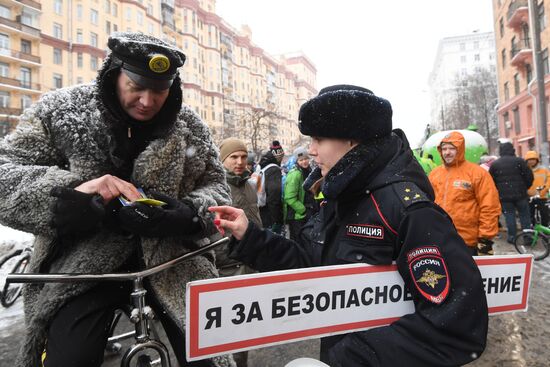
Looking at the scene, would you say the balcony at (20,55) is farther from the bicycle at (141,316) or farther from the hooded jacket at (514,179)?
the bicycle at (141,316)

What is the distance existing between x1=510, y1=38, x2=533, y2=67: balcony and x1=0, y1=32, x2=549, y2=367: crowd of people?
106ft

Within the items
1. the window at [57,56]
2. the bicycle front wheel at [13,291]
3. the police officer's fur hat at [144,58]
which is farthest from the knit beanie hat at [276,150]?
the window at [57,56]

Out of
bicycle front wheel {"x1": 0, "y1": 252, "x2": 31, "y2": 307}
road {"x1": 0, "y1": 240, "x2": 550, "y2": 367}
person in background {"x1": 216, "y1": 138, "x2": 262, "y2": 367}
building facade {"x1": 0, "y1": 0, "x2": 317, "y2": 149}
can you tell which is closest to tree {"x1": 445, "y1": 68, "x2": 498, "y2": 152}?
building facade {"x1": 0, "y1": 0, "x2": 317, "y2": 149}

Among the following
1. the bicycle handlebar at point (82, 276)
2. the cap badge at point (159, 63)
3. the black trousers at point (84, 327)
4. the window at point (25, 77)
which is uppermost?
the window at point (25, 77)

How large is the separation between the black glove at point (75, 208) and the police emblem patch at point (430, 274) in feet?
3.92

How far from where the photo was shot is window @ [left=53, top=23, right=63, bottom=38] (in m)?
44.4

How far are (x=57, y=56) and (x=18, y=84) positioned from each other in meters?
5.44

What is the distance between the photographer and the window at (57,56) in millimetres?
44406

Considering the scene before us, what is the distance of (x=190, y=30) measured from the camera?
60781 mm

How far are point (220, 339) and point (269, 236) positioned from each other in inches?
22.8

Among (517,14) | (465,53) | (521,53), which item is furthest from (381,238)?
(465,53)

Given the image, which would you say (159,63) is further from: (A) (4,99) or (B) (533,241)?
(A) (4,99)

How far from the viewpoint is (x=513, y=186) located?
7.98m

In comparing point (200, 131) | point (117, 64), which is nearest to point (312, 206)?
point (200, 131)
